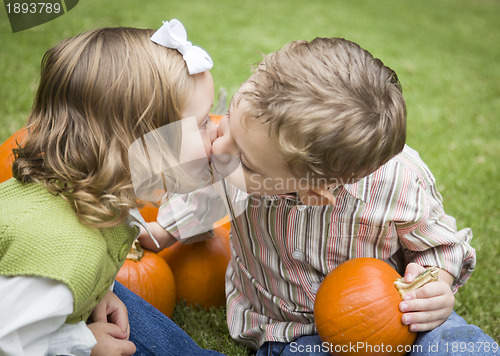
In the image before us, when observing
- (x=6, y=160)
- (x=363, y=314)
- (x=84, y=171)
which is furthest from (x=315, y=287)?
(x=6, y=160)

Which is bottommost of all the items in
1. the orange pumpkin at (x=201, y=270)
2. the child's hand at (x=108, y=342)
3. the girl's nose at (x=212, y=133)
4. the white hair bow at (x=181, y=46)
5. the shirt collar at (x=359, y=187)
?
the orange pumpkin at (x=201, y=270)

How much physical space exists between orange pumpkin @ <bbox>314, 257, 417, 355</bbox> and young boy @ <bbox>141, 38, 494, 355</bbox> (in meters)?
0.06

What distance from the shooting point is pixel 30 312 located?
1411 mm

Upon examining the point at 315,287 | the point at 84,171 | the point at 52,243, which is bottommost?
the point at 315,287

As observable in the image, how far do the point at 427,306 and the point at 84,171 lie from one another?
1239mm

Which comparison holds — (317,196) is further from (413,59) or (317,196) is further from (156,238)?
(413,59)

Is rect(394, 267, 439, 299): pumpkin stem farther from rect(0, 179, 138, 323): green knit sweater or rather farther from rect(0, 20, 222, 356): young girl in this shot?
rect(0, 179, 138, 323): green knit sweater

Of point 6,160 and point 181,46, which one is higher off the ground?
point 181,46

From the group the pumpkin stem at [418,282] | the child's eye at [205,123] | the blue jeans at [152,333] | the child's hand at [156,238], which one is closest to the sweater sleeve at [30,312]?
the blue jeans at [152,333]

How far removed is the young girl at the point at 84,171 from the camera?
147cm

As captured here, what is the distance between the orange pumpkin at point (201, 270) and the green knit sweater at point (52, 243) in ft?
2.69

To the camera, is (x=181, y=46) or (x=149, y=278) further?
(x=149, y=278)

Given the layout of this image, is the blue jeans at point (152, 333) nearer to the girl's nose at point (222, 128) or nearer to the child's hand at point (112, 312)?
the child's hand at point (112, 312)

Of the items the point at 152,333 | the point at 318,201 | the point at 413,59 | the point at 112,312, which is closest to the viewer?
the point at 318,201
